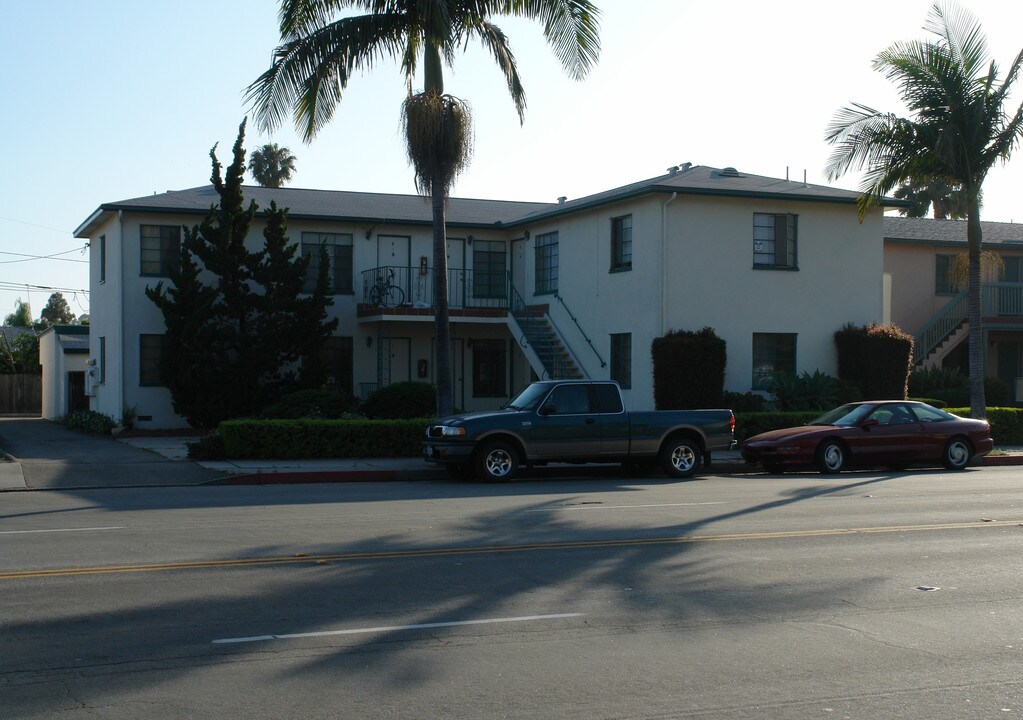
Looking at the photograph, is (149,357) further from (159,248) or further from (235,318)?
(235,318)

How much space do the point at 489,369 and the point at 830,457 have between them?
14333 millimetres

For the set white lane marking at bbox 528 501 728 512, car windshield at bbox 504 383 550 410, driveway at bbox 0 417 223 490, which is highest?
car windshield at bbox 504 383 550 410

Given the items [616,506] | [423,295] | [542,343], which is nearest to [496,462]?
[616,506]

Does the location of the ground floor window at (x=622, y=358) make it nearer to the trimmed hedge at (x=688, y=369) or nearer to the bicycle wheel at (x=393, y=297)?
the trimmed hedge at (x=688, y=369)

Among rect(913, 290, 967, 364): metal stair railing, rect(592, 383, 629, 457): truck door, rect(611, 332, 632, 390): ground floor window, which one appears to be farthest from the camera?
rect(913, 290, 967, 364): metal stair railing

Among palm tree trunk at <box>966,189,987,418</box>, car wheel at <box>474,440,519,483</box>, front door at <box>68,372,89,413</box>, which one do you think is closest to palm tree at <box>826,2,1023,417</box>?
palm tree trunk at <box>966,189,987,418</box>

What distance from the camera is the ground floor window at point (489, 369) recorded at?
33094 millimetres

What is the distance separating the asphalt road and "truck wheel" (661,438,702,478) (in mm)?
4910

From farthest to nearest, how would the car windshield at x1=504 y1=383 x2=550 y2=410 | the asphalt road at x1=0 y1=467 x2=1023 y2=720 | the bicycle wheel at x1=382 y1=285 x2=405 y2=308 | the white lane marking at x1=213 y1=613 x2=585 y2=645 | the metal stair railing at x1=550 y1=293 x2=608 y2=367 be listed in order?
the bicycle wheel at x1=382 y1=285 x2=405 y2=308 → the metal stair railing at x1=550 y1=293 x2=608 y2=367 → the car windshield at x1=504 y1=383 x2=550 y2=410 → the white lane marking at x1=213 y1=613 x2=585 y2=645 → the asphalt road at x1=0 y1=467 x2=1023 y2=720

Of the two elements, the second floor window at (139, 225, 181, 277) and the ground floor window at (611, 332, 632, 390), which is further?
the second floor window at (139, 225, 181, 277)

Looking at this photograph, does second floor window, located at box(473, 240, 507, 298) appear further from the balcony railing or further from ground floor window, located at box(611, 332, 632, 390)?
ground floor window, located at box(611, 332, 632, 390)

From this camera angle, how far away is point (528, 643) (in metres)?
7.21

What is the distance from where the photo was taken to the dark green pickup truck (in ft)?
60.3

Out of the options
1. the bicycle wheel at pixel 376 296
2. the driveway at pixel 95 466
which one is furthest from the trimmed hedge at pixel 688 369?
the driveway at pixel 95 466
